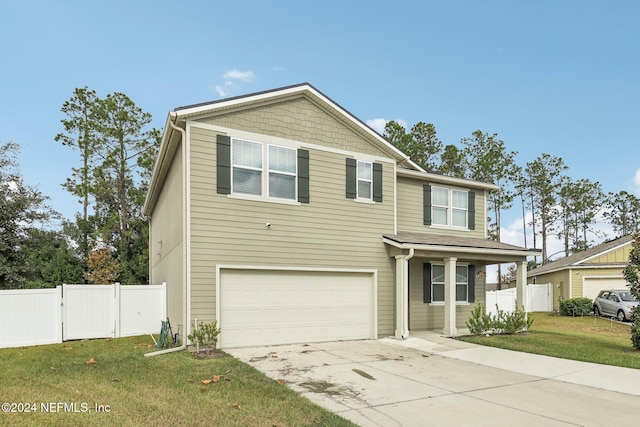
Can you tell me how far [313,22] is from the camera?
49.9 ft

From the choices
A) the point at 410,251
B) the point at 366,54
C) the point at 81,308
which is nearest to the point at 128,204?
the point at 81,308

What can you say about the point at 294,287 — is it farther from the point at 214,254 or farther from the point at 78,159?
the point at 78,159

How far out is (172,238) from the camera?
12695 mm

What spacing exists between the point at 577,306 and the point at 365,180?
17.3 m

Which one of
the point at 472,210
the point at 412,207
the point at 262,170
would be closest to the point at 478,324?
the point at 412,207

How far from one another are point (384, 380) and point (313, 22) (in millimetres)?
12451

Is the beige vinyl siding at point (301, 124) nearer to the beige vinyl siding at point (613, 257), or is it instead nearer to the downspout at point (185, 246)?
the downspout at point (185, 246)

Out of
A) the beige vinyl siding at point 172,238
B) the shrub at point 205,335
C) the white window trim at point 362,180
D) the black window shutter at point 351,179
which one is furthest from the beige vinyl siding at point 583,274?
the shrub at point 205,335

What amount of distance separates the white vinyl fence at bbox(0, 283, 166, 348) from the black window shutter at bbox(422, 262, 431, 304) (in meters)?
8.53

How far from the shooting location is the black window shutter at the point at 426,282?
14422mm

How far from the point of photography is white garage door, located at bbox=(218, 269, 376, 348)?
1060cm

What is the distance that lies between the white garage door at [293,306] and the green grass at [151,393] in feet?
5.27

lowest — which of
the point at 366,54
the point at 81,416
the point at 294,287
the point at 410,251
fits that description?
the point at 81,416

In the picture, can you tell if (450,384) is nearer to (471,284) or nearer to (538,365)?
(538,365)
